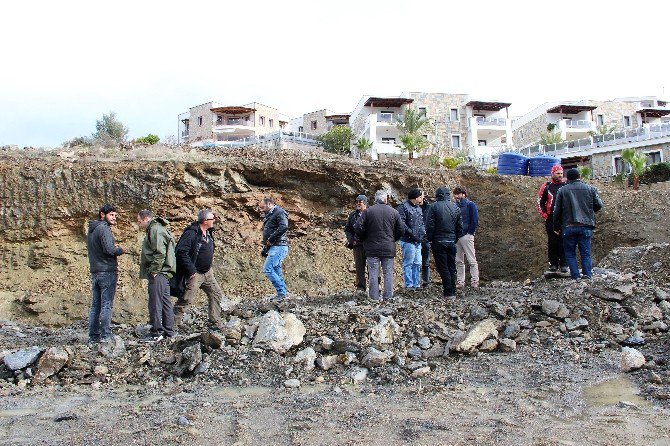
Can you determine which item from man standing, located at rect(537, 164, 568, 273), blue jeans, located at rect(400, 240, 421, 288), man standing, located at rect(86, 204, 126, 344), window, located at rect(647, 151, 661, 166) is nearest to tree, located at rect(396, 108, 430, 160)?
window, located at rect(647, 151, 661, 166)

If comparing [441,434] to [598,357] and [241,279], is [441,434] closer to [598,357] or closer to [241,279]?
[598,357]

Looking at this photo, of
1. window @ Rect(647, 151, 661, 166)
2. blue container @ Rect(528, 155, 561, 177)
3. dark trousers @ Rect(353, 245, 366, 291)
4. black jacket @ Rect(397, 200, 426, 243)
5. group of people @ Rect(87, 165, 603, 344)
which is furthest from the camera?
window @ Rect(647, 151, 661, 166)

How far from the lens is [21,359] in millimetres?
6000

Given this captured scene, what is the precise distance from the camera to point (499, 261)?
589 inches

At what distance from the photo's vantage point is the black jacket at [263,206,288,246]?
857 centimetres

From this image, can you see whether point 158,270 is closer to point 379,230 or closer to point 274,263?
point 274,263

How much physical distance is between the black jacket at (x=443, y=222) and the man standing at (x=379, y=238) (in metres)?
0.47

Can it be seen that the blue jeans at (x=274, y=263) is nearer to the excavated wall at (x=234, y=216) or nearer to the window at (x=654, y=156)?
the excavated wall at (x=234, y=216)

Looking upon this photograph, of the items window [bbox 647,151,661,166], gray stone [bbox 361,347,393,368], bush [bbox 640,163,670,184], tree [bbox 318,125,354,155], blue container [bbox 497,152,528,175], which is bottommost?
gray stone [bbox 361,347,393,368]

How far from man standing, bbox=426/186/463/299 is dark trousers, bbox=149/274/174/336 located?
153 inches

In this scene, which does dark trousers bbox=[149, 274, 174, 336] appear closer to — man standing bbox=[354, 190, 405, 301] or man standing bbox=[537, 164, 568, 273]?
man standing bbox=[354, 190, 405, 301]

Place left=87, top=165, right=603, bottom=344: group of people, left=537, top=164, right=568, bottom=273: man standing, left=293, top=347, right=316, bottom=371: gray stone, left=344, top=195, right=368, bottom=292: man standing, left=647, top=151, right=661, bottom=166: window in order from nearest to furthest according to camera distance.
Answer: left=293, top=347, right=316, bottom=371: gray stone
left=87, top=165, right=603, bottom=344: group of people
left=537, top=164, right=568, bottom=273: man standing
left=344, top=195, right=368, bottom=292: man standing
left=647, top=151, right=661, bottom=166: window

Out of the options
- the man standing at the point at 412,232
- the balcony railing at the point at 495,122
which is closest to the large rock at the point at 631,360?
the man standing at the point at 412,232

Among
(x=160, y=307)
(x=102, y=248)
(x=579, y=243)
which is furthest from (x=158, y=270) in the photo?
(x=579, y=243)
